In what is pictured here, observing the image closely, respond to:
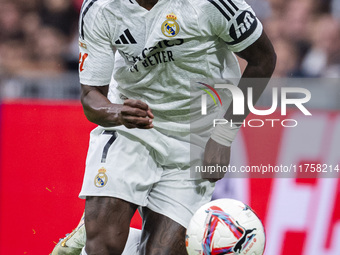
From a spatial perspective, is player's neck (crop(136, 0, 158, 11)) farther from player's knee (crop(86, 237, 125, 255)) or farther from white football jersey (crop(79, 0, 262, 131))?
player's knee (crop(86, 237, 125, 255))

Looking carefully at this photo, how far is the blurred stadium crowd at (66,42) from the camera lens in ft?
21.6

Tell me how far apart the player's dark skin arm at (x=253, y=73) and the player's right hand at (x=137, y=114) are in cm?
51

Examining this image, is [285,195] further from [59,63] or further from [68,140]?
[59,63]

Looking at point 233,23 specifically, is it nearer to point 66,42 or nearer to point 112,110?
point 112,110

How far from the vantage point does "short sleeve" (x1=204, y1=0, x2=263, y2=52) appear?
10.9 feet

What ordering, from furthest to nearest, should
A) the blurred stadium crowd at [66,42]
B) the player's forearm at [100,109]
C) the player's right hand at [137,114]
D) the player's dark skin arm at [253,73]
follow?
the blurred stadium crowd at [66,42], the player's dark skin arm at [253,73], the player's forearm at [100,109], the player's right hand at [137,114]

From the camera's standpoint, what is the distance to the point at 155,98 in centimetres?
354

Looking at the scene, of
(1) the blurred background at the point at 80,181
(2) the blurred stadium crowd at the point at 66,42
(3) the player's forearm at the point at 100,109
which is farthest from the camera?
(2) the blurred stadium crowd at the point at 66,42

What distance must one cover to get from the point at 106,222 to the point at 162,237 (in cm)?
30

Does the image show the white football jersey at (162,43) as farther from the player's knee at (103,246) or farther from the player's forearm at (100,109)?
the player's knee at (103,246)

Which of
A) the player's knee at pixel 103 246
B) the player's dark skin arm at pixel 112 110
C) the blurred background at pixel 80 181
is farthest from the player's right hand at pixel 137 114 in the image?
the blurred background at pixel 80 181

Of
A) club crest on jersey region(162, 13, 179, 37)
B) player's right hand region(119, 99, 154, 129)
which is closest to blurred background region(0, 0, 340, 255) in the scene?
club crest on jersey region(162, 13, 179, 37)

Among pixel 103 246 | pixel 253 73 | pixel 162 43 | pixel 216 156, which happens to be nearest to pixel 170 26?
pixel 162 43

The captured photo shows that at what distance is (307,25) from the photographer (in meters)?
7.34
